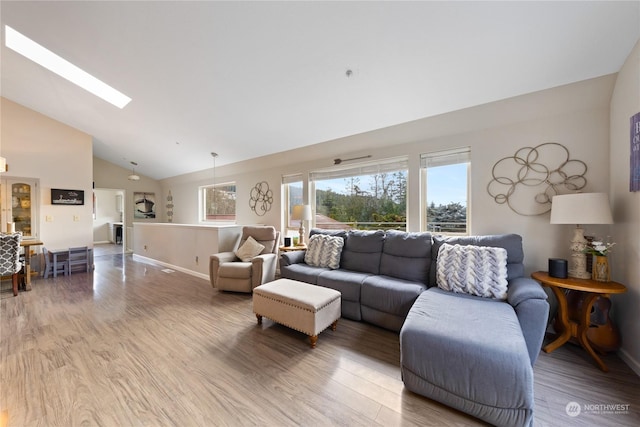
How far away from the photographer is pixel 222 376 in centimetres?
171

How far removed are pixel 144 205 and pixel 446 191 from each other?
8.45 metres

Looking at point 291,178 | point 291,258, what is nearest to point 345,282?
point 291,258

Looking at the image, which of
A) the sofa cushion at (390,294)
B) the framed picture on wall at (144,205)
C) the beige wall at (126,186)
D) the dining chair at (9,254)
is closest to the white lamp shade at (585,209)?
the sofa cushion at (390,294)

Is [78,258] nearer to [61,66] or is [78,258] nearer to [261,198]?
[61,66]

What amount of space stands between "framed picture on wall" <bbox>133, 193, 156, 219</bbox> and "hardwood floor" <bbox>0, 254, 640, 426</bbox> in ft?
16.5

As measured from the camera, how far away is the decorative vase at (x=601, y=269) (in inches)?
74.8

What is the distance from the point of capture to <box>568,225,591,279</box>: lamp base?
200 cm

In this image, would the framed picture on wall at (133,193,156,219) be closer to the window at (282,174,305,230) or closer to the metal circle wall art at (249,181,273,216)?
the metal circle wall art at (249,181,273,216)

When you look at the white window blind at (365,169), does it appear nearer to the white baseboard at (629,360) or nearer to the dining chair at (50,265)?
the white baseboard at (629,360)

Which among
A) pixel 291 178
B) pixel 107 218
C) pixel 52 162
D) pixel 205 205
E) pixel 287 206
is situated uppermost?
pixel 52 162

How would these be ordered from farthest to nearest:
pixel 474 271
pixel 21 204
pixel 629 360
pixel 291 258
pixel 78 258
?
pixel 78 258
pixel 21 204
pixel 291 258
pixel 474 271
pixel 629 360

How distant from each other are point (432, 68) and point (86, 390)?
3.68 m

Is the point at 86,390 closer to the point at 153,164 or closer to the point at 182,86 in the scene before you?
the point at 182,86

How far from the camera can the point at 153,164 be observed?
20.5 feet
